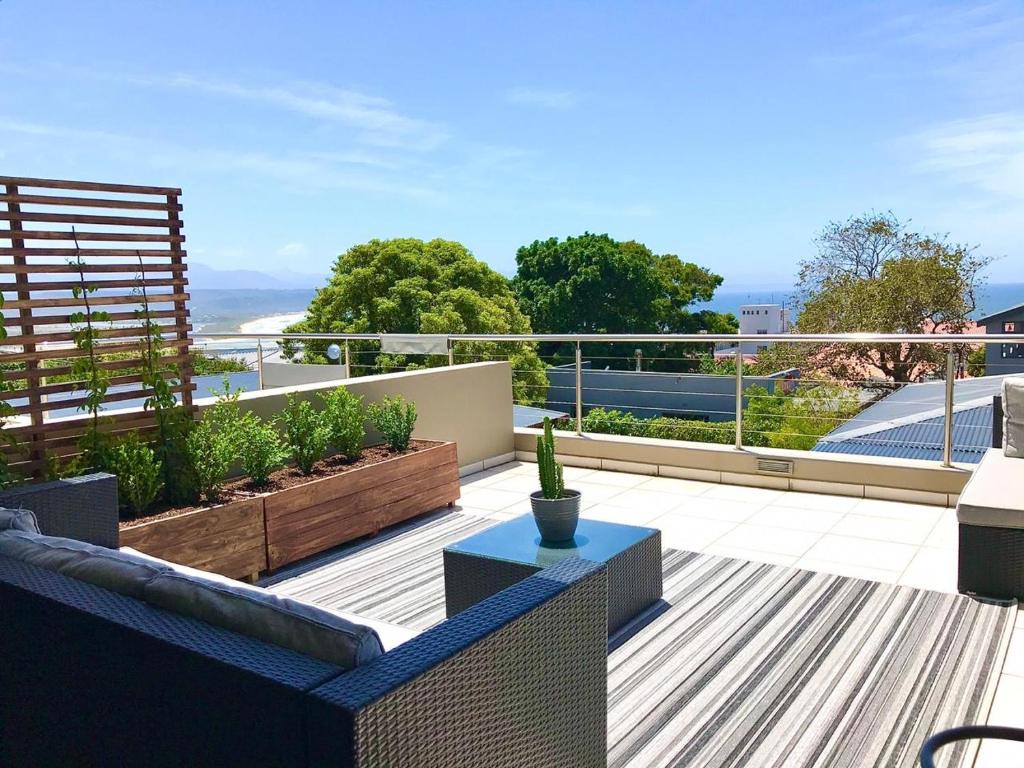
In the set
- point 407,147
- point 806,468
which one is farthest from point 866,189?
point 806,468

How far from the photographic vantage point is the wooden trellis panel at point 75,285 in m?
3.60

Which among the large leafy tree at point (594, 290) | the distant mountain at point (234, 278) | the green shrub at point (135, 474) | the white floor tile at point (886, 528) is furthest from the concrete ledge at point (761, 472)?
the distant mountain at point (234, 278)

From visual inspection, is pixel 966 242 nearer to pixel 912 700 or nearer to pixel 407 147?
pixel 912 700

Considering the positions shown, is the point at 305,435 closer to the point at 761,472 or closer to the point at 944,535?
the point at 761,472

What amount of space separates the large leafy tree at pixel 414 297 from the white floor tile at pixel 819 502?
1271cm

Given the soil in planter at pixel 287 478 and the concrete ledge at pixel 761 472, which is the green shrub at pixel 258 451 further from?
the concrete ledge at pixel 761 472

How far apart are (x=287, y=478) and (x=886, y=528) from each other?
3.36 m

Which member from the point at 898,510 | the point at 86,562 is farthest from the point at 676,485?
the point at 86,562

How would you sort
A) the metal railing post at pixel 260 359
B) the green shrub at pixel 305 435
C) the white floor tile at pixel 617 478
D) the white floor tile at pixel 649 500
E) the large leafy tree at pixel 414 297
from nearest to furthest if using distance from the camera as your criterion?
the green shrub at pixel 305 435 < the white floor tile at pixel 649 500 < the white floor tile at pixel 617 478 < the metal railing post at pixel 260 359 < the large leafy tree at pixel 414 297

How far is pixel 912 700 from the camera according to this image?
262 centimetres

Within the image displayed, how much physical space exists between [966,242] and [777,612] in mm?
21096

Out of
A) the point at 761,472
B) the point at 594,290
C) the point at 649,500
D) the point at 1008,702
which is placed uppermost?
the point at 594,290

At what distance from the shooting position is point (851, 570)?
386cm

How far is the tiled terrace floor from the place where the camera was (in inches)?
154
